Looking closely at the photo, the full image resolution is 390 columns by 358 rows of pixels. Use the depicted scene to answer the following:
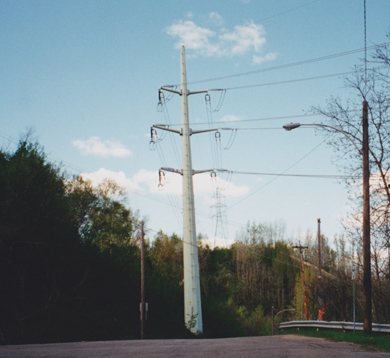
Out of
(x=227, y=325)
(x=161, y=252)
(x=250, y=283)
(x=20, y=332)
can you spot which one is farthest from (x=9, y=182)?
(x=250, y=283)

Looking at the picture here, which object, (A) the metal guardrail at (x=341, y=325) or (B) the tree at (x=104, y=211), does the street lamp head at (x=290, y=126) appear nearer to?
(A) the metal guardrail at (x=341, y=325)

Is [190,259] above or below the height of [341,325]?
above

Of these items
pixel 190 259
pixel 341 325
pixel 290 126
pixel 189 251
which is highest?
pixel 290 126


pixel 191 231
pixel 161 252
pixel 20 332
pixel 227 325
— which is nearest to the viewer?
pixel 20 332

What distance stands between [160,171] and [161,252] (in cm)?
3508

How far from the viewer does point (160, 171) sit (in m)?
30.7

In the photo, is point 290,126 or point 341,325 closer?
point 290,126

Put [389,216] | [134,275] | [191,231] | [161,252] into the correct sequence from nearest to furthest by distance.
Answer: [389,216] < [191,231] < [134,275] < [161,252]

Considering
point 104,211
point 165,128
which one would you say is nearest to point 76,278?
point 165,128

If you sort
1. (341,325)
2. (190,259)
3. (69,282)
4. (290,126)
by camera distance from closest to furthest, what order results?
(290,126) → (341,325) → (69,282) → (190,259)

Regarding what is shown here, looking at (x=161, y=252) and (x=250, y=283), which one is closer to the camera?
(x=161, y=252)

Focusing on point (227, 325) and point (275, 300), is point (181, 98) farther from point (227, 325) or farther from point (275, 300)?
point (275, 300)

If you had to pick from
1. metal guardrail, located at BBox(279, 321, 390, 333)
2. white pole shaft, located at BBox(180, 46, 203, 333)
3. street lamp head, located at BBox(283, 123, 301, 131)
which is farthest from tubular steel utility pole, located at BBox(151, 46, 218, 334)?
street lamp head, located at BBox(283, 123, 301, 131)

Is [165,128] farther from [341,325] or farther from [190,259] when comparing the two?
[341,325]
